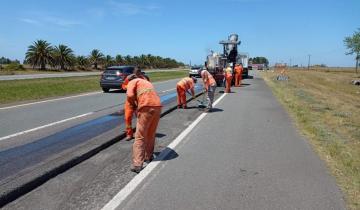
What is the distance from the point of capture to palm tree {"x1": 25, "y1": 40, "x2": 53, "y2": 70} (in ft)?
244

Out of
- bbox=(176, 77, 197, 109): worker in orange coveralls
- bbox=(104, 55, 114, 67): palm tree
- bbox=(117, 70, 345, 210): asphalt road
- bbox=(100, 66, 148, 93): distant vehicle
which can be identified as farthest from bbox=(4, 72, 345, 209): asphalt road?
bbox=(104, 55, 114, 67): palm tree

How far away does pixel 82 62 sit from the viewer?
88750 mm

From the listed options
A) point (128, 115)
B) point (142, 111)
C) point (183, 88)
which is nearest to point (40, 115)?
point (183, 88)

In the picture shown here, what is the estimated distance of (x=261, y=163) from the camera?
23.8ft

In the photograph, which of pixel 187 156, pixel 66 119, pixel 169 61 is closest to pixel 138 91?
pixel 187 156

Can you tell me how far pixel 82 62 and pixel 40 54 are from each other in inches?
554

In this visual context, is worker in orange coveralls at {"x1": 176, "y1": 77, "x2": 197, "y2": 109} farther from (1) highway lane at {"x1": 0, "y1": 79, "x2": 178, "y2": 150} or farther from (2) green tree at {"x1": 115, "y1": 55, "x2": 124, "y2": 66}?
(2) green tree at {"x1": 115, "y1": 55, "x2": 124, "y2": 66}

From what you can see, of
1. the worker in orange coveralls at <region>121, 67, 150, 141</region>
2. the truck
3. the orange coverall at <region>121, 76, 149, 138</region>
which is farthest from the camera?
the truck

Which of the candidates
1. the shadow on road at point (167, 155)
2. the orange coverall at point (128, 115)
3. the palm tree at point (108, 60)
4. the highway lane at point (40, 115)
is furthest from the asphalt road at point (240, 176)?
the palm tree at point (108, 60)

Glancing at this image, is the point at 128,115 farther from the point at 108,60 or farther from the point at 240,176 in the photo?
the point at 108,60

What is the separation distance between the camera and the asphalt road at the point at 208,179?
5.18 meters

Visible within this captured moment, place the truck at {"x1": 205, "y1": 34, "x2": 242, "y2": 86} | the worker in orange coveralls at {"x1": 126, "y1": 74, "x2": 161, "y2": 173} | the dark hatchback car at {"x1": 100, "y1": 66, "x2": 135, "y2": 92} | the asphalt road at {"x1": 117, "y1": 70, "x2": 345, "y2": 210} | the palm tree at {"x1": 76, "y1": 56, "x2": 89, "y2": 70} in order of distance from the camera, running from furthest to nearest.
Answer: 1. the palm tree at {"x1": 76, "y1": 56, "x2": 89, "y2": 70}
2. the truck at {"x1": 205, "y1": 34, "x2": 242, "y2": 86}
3. the dark hatchback car at {"x1": 100, "y1": 66, "x2": 135, "y2": 92}
4. the worker in orange coveralls at {"x1": 126, "y1": 74, "x2": 161, "y2": 173}
5. the asphalt road at {"x1": 117, "y1": 70, "x2": 345, "y2": 210}

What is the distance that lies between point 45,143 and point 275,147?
4504 millimetres

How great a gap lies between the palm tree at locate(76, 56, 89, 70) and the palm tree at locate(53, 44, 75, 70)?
16.4 feet
